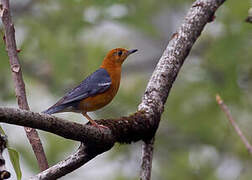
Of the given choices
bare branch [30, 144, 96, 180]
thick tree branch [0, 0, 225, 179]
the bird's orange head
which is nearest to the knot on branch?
thick tree branch [0, 0, 225, 179]

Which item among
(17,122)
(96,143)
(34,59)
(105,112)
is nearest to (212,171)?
(105,112)

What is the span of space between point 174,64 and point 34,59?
16.4ft

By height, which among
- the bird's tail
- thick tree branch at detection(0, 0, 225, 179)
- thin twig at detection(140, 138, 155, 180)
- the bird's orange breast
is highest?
thick tree branch at detection(0, 0, 225, 179)

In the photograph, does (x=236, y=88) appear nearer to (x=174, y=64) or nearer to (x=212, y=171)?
(x=212, y=171)

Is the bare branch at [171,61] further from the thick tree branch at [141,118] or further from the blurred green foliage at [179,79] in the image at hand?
the blurred green foliage at [179,79]

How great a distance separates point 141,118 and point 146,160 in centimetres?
36

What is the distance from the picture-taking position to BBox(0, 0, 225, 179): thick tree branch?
3.12m

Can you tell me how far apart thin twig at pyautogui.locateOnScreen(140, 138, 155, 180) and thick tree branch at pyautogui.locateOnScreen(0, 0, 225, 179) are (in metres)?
0.07

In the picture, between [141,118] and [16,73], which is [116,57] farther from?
[141,118]

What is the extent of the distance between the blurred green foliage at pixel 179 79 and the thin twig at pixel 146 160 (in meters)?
3.99

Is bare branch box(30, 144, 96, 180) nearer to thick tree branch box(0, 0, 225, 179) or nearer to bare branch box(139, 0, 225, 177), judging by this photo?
thick tree branch box(0, 0, 225, 179)

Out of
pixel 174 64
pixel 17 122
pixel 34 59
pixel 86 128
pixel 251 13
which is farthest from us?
pixel 34 59

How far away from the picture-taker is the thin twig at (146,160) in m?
4.07

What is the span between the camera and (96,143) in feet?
11.6
